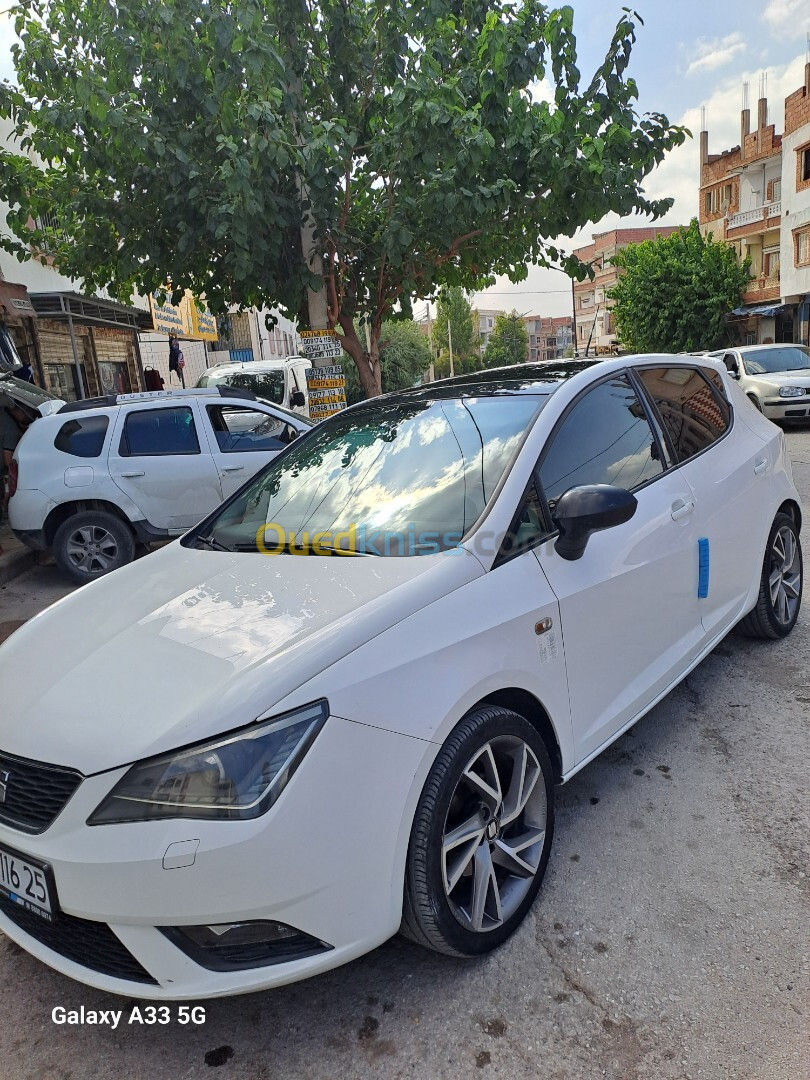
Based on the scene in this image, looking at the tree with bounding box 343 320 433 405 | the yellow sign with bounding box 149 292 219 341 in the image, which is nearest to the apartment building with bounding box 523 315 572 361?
the tree with bounding box 343 320 433 405

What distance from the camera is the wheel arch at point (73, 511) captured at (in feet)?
23.4

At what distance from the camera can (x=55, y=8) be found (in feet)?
25.7

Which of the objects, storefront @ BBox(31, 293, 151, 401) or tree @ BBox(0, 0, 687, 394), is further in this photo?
storefront @ BBox(31, 293, 151, 401)

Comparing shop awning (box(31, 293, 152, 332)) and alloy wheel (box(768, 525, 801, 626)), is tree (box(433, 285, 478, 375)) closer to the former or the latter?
shop awning (box(31, 293, 152, 332))

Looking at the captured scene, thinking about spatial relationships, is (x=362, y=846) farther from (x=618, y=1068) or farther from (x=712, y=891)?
(x=712, y=891)

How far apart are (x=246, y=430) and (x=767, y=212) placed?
38175 millimetres

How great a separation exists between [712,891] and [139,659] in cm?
191

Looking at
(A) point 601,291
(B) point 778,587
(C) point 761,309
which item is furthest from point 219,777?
(A) point 601,291

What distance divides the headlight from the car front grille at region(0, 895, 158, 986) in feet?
0.93

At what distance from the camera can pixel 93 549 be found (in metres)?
7.25

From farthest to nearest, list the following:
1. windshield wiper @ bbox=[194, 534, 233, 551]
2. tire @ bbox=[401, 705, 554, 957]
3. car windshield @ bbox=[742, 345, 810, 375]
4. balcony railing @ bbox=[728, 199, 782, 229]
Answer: balcony railing @ bbox=[728, 199, 782, 229]
car windshield @ bbox=[742, 345, 810, 375]
windshield wiper @ bbox=[194, 534, 233, 551]
tire @ bbox=[401, 705, 554, 957]

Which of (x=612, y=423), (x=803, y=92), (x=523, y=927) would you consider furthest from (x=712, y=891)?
(x=803, y=92)

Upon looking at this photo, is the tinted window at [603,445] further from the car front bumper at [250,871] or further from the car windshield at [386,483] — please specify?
the car front bumper at [250,871]

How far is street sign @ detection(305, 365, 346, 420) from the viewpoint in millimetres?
8758
